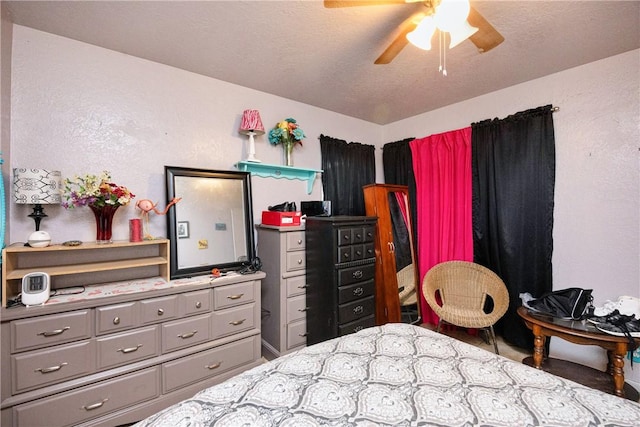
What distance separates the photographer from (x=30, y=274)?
1509 mm

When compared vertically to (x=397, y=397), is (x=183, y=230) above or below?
above

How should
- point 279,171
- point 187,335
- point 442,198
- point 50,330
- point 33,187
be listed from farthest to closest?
1. point 442,198
2. point 279,171
3. point 187,335
4. point 33,187
5. point 50,330

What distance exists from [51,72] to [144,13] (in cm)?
81

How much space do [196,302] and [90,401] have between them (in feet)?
2.39

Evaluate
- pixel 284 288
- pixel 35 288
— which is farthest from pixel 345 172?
pixel 35 288

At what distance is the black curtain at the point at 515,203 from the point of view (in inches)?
96.7

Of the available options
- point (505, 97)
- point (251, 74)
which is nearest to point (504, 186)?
point (505, 97)

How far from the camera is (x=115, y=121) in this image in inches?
81.1

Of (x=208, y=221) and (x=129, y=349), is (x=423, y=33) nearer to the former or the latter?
(x=208, y=221)

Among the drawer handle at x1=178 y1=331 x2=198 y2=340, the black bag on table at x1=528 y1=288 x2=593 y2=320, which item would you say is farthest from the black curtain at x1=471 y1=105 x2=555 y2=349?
the drawer handle at x1=178 y1=331 x2=198 y2=340

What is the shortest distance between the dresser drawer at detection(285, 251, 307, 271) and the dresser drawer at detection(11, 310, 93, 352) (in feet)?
4.40

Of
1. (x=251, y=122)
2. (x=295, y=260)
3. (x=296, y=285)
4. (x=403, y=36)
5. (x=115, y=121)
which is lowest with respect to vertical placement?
(x=296, y=285)

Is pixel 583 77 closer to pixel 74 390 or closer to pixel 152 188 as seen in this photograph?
pixel 152 188

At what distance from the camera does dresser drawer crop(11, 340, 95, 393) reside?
4.72 ft
